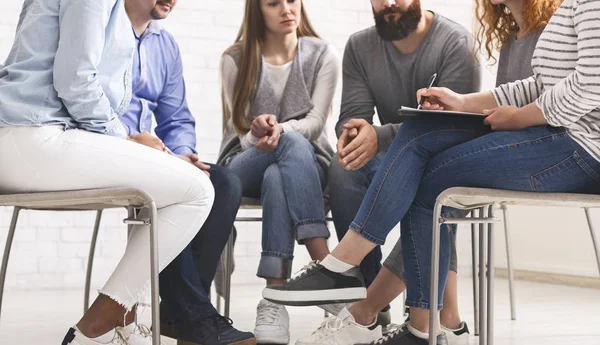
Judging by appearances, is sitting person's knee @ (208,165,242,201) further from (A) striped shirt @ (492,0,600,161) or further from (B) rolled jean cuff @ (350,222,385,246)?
(A) striped shirt @ (492,0,600,161)

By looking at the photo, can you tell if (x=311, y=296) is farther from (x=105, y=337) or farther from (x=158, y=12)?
(x=158, y=12)

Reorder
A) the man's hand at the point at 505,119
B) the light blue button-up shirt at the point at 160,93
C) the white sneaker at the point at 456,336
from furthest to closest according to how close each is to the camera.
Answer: the light blue button-up shirt at the point at 160,93 → the white sneaker at the point at 456,336 → the man's hand at the point at 505,119

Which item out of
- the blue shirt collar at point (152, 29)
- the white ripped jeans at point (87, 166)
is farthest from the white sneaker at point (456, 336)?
the blue shirt collar at point (152, 29)

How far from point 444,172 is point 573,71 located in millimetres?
326

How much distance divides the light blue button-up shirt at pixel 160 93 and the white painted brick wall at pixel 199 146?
1651mm

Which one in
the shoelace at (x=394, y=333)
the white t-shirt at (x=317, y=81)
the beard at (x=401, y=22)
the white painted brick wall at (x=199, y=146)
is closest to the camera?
the shoelace at (x=394, y=333)

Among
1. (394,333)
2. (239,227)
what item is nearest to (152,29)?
(394,333)

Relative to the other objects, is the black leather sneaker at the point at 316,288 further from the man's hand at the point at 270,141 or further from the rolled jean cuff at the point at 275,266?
the man's hand at the point at 270,141

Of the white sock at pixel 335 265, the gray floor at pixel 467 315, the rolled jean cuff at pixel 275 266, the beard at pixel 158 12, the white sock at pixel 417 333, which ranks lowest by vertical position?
the gray floor at pixel 467 315

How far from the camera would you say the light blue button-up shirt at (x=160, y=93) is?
2.28 metres

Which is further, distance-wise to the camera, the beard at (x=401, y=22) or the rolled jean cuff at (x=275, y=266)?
the beard at (x=401, y=22)

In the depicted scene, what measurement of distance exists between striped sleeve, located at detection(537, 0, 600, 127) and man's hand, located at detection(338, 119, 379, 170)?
644mm

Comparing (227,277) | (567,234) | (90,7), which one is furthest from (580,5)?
(567,234)

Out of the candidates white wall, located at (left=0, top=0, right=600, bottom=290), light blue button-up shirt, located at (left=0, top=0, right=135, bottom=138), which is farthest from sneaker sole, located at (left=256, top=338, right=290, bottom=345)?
white wall, located at (left=0, top=0, right=600, bottom=290)
